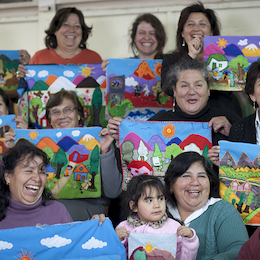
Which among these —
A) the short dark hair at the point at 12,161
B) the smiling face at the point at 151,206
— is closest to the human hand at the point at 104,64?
the short dark hair at the point at 12,161

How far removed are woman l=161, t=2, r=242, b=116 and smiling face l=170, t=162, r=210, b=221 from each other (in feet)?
3.37

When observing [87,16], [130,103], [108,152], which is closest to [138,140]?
[108,152]

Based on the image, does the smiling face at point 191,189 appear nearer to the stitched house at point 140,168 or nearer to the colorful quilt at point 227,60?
the stitched house at point 140,168

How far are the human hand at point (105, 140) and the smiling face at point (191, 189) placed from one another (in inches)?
26.1

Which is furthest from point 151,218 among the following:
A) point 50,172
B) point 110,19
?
point 110,19

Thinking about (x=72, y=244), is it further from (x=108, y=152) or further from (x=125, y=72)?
(x=125, y=72)

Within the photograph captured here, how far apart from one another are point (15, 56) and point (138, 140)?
1903 mm

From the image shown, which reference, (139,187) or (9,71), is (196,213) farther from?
(9,71)

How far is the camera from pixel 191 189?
2.07m

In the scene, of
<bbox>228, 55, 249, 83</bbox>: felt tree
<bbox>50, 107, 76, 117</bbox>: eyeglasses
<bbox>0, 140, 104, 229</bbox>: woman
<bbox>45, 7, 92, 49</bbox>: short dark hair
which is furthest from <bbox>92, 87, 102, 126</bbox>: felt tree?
<bbox>0, 140, 104, 229</bbox>: woman

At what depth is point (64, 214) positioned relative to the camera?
212 cm

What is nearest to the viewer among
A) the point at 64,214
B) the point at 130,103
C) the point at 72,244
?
the point at 72,244

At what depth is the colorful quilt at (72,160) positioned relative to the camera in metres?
2.58

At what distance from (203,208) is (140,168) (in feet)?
1.86
